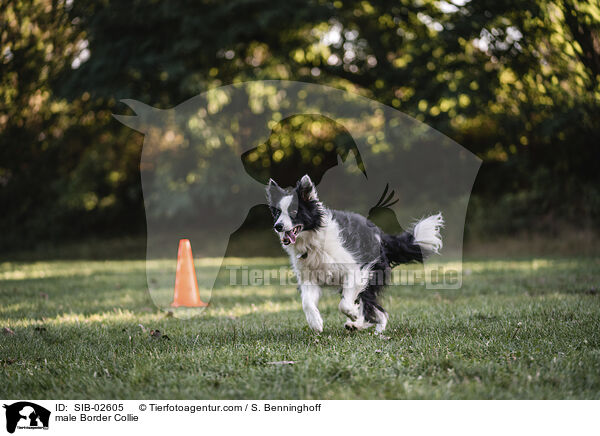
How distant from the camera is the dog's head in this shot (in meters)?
4.07

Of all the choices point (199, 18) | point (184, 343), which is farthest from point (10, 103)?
point (184, 343)

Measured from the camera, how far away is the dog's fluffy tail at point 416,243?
4.88 m

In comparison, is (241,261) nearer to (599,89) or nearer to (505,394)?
(599,89)

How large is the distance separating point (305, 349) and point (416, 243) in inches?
74.4

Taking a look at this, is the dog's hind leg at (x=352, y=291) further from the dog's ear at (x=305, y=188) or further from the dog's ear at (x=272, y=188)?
the dog's ear at (x=272, y=188)

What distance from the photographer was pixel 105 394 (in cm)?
279

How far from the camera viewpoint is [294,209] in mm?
4145

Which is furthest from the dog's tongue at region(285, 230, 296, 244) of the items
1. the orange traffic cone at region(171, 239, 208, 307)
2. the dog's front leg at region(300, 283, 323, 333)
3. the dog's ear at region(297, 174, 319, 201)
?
the orange traffic cone at region(171, 239, 208, 307)

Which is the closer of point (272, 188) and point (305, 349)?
point (305, 349)
